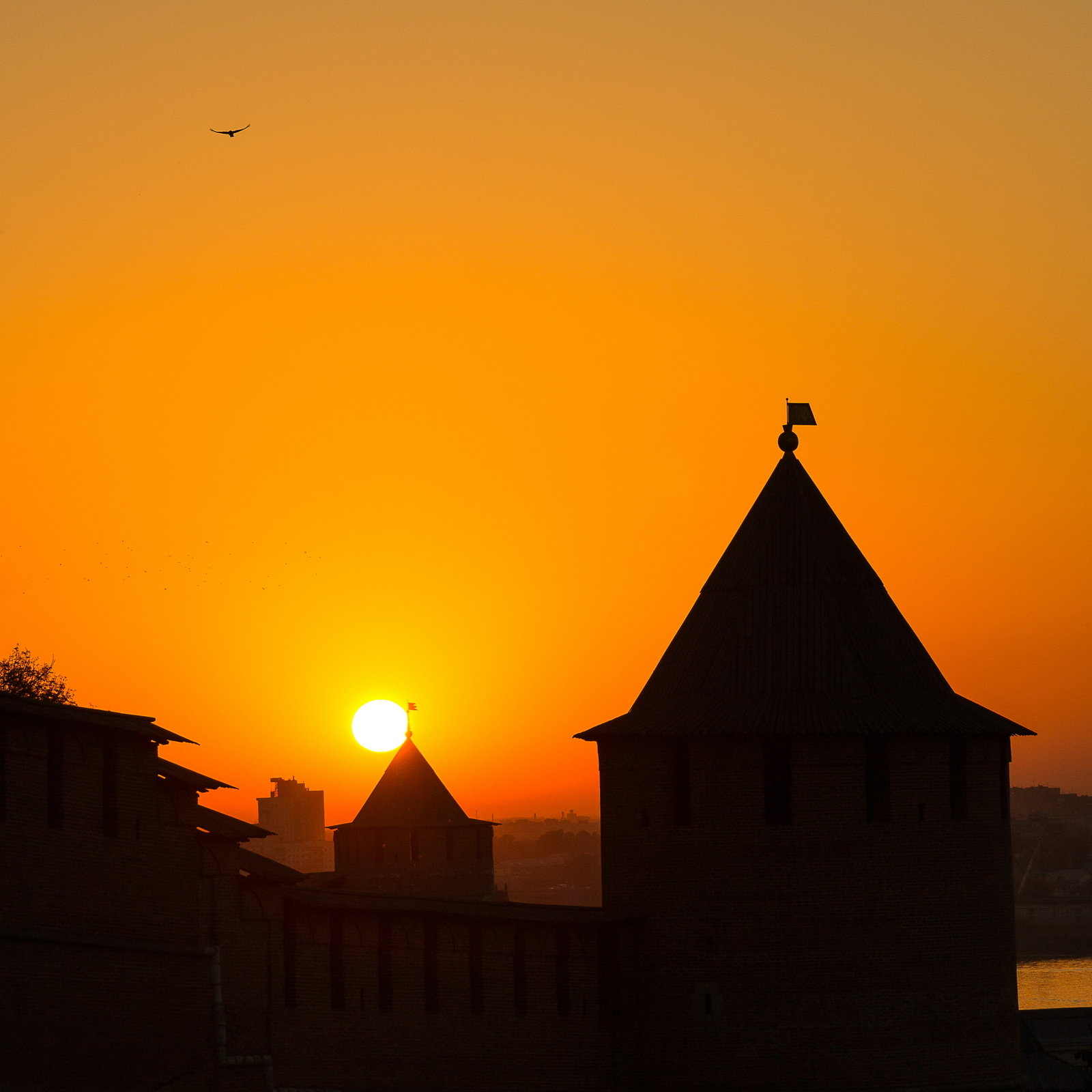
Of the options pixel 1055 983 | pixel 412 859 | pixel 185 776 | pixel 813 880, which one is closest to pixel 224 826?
pixel 185 776

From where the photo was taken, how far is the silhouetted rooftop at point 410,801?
33250mm

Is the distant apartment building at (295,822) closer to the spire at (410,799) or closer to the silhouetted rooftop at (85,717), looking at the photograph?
the spire at (410,799)

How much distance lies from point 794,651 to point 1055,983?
61226 mm

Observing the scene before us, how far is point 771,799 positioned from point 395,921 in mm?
4161

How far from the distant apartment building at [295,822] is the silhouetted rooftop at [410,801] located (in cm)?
4874

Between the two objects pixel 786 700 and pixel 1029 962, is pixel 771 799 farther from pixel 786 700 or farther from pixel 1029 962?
pixel 1029 962

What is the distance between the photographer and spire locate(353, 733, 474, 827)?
109 feet

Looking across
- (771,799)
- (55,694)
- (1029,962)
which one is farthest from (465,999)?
(1029,962)

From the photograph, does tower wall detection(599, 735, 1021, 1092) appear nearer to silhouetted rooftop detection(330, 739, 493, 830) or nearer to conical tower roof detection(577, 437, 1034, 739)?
conical tower roof detection(577, 437, 1034, 739)

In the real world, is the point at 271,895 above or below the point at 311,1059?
above

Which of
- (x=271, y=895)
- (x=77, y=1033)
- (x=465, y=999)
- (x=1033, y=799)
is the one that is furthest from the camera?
(x=1033, y=799)

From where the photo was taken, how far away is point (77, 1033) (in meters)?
15.7

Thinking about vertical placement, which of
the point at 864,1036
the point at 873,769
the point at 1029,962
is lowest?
the point at 1029,962

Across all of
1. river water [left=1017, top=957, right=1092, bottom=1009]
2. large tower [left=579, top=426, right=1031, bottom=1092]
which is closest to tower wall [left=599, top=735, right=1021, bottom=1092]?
large tower [left=579, top=426, right=1031, bottom=1092]
